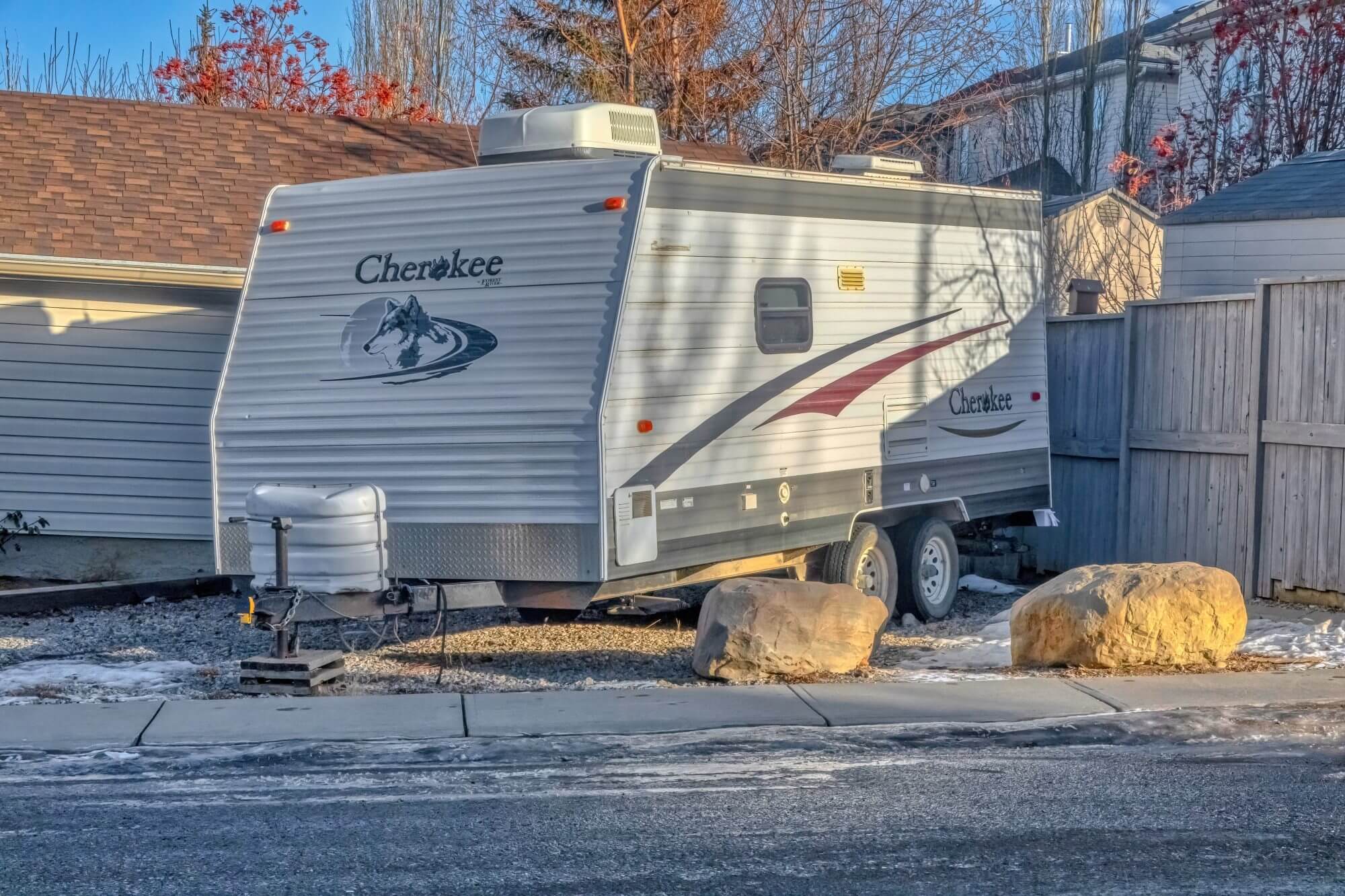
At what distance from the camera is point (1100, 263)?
82.1ft

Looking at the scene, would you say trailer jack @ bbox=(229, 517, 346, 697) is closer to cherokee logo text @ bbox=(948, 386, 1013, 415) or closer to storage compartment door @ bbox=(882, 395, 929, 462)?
storage compartment door @ bbox=(882, 395, 929, 462)

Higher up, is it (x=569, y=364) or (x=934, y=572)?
(x=569, y=364)

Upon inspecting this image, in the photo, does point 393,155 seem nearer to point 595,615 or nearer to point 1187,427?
point 595,615

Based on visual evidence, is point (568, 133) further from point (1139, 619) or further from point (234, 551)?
point (1139, 619)

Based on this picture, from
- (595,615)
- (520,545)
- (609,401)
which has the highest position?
(609,401)

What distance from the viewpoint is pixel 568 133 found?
379 inches

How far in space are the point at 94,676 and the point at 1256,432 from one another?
330 inches

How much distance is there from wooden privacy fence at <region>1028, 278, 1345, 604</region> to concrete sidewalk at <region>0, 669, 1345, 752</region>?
249cm

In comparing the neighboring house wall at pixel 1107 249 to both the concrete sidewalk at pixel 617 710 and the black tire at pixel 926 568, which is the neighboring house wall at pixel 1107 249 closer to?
the black tire at pixel 926 568

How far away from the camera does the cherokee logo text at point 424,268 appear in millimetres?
9031

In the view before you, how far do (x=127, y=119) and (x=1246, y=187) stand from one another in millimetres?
12479

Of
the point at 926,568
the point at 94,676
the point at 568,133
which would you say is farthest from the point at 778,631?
the point at 94,676

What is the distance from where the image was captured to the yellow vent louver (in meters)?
10.5

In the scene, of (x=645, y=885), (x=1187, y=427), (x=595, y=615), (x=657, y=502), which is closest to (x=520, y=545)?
(x=657, y=502)
